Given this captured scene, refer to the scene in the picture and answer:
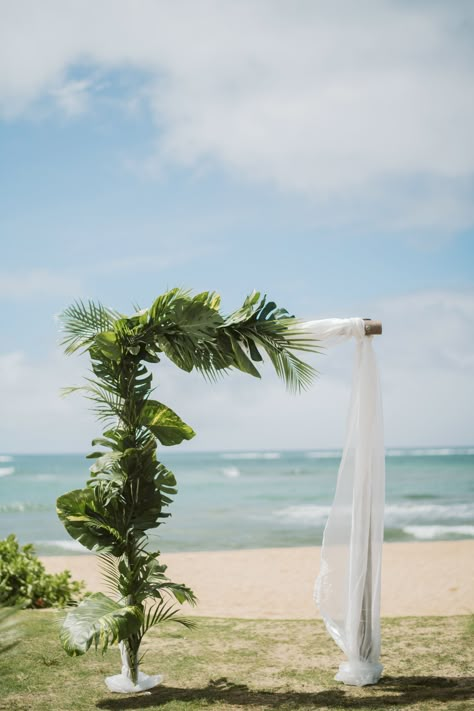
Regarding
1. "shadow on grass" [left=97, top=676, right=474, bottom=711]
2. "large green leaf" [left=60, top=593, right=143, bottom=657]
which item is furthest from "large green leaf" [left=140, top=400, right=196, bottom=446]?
A: "shadow on grass" [left=97, top=676, right=474, bottom=711]

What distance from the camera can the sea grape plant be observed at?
468 centimetres

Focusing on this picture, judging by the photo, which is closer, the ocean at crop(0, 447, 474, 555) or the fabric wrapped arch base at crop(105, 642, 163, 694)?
the fabric wrapped arch base at crop(105, 642, 163, 694)

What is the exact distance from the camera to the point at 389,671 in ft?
16.7

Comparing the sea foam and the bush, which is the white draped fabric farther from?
the sea foam

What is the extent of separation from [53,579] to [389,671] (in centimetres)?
384

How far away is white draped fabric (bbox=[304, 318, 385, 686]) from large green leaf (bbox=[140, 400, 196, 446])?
108 cm

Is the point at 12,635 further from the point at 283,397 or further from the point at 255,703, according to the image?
the point at 283,397

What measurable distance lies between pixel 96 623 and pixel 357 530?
5.67ft

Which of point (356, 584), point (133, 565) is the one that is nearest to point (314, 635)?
point (356, 584)

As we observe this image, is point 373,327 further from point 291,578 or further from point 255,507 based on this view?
point 255,507

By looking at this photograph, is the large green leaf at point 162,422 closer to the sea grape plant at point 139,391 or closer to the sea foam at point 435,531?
the sea grape plant at point 139,391


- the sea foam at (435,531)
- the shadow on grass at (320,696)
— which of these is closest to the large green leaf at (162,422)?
the shadow on grass at (320,696)

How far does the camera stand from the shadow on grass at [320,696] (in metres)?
4.43

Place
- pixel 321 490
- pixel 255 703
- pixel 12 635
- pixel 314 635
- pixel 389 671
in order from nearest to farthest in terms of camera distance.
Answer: pixel 12 635, pixel 255 703, pixel 389 671, pixel 314 635, pixel 321 490
